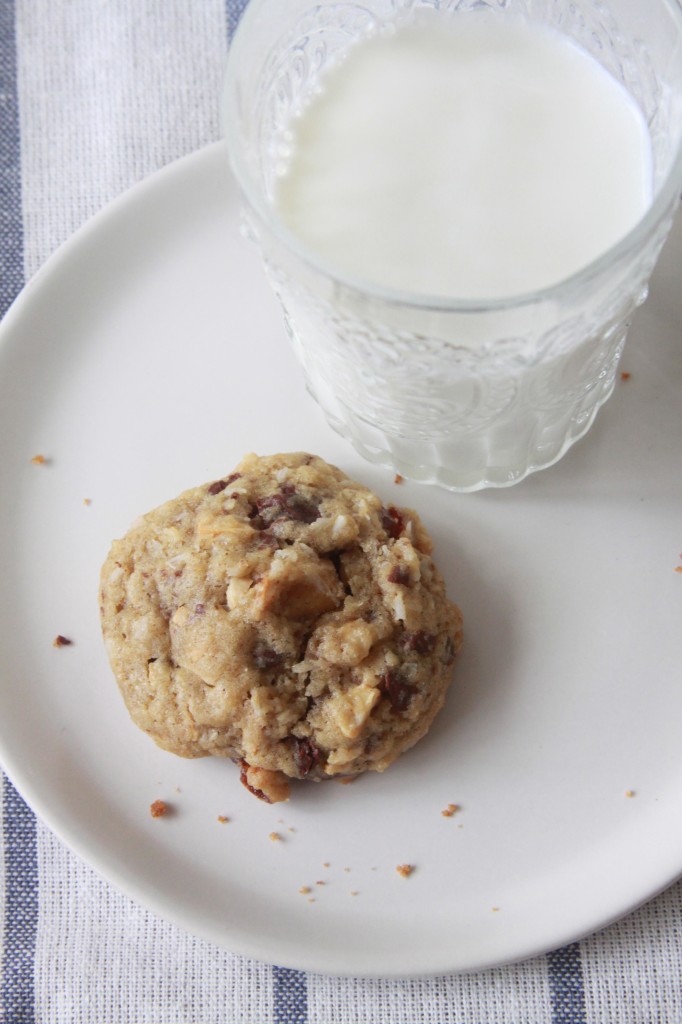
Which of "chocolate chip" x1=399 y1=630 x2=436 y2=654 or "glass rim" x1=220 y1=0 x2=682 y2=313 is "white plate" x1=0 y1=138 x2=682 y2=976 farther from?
"glass rim" x1=220 y1=0 x2=682 y2=313

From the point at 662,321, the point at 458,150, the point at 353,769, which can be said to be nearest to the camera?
the point at 458,150

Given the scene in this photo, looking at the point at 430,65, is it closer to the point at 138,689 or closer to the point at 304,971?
the point at 138,689

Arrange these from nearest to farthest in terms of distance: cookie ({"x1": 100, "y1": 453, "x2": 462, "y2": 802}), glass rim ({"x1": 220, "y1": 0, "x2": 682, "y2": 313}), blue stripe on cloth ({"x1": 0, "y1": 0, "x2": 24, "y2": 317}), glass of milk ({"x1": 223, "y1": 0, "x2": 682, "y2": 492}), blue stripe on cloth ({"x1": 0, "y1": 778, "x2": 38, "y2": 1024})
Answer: glass rim ({"x1": 220, "y1": 0, "x2": 682, "y2": 313}), glass of milk ({"x1": 223, "y1": 0, "x2": 682, "y2": 492}), cookie ({"x1": 100, "y1": 453, "x2": 462, "y2": 802}), blue stripe on cloth ({"x1": 0, "y1": 778, "x2": 38, "y2": 1024}), blue stripe on cloth ({"x1": 0, "y1": 0, "x2": 24, "y2": 317})

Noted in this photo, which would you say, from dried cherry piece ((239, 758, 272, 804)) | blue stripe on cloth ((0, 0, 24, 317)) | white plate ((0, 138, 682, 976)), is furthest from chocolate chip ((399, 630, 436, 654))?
blue stripe on cloth ((0, 0, 24, 317))

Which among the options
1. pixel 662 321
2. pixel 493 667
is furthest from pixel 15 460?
pixel 662 321

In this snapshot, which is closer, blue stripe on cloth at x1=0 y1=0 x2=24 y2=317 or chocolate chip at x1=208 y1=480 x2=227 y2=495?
chocolate chip at x1=208 y1=480 x2=227 y2=495

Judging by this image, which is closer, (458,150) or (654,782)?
(458,150)

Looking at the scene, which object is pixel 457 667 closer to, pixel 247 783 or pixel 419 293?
pixel 247 783
